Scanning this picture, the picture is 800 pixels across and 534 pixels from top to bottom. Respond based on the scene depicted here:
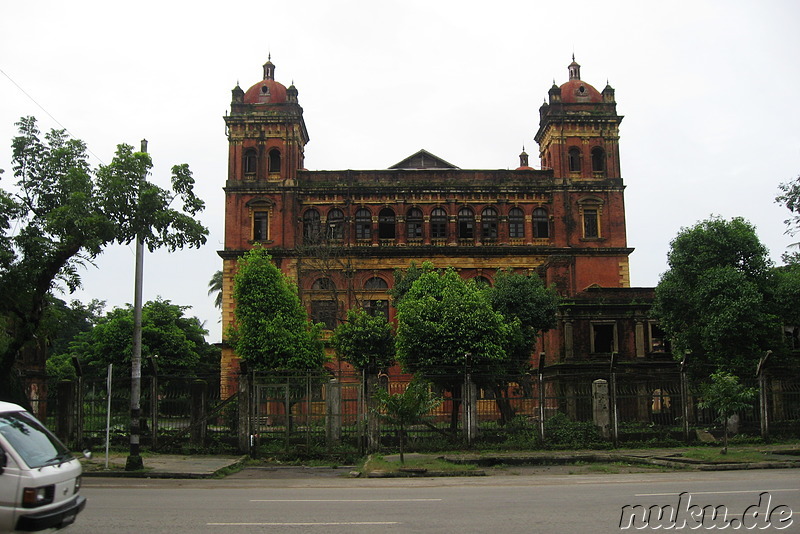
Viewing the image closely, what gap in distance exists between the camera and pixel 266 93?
48.2 m

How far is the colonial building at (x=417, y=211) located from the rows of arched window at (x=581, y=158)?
0.08 meters

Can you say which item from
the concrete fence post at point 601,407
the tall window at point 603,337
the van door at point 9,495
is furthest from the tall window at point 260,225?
the van door at point 9,495

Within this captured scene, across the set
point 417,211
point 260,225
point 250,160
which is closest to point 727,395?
point 417,211

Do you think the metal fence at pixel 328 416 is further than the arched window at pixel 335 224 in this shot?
No

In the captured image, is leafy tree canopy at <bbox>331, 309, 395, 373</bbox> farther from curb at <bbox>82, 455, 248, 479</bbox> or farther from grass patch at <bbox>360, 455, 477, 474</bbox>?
curb at <bbox>82, 455, 248, 479</bbox>

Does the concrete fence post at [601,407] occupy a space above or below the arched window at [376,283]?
below

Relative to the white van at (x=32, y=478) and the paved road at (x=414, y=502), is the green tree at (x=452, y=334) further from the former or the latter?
the white van at (x=32, y=478)

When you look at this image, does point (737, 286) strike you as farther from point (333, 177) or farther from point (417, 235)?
point (333, 177)

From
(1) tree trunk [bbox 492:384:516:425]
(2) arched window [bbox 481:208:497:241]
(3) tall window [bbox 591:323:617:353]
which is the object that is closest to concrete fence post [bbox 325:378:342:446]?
(1) tree trunk [bbox 492:384:516:425]

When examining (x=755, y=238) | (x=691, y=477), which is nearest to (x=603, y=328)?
(x=755, y=238)

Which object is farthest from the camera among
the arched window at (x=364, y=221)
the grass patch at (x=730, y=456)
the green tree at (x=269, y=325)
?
the arched window at (x=364, y=221)

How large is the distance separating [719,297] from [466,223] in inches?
780

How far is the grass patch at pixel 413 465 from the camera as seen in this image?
1809 centimetres

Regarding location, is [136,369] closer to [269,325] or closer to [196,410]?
[196,410]
